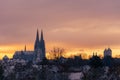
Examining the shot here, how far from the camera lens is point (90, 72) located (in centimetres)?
9894

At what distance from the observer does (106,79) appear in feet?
324

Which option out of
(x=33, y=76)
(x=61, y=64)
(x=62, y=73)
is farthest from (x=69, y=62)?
(x=33, y=76)

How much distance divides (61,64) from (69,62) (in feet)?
36.3

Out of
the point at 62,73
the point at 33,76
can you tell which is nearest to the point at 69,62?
the point at 62,73

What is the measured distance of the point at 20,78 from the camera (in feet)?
327

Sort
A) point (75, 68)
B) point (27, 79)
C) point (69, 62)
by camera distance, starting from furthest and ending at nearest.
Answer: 1. point (69, 62)
2. point (75, 68)
3. point (27, 79)

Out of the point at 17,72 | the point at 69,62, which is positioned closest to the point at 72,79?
the point at 17,72

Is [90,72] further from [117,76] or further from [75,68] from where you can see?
[75,68]

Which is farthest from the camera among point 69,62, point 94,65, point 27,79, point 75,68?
point 69,62

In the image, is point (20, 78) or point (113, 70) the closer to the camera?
point (20, 78)

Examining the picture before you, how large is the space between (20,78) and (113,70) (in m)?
19.5

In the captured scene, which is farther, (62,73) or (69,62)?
(69,62)

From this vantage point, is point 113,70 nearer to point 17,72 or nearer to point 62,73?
point 62,73

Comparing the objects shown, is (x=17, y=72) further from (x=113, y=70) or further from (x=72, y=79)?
(x=113, y=70)
